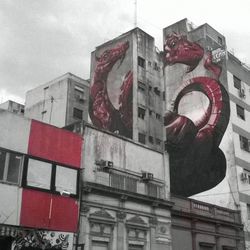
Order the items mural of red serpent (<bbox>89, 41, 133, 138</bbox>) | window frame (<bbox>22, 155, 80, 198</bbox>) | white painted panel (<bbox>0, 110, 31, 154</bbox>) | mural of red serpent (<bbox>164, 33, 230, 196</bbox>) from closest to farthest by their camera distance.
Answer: white painted panel (<bbox>0, 110, 31, 154</bbox>) < window frame (<bbox>22, 155, 80, 198</bbox>) < mural of red serpent (<bbox>164, 33, 230, 196</bbox>) < mural of red serpent (<bbox>89, 41, 133, 138</bbox>)

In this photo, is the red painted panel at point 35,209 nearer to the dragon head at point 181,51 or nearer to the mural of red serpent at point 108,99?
the mural of red serpent at point 108,99

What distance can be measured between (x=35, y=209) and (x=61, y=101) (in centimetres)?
3426

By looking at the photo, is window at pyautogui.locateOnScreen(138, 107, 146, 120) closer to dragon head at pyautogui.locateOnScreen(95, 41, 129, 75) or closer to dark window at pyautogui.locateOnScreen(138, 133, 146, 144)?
dark window at pyautogui.locateOnScreen(138, 133, 146, 144)

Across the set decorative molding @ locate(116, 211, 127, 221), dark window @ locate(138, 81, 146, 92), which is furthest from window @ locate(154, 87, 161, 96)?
decorative molding @ locate(116, 211, 127, 221)

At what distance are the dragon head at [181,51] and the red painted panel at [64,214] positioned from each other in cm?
2548

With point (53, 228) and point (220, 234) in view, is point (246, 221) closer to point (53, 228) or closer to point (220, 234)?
point (220, 234)

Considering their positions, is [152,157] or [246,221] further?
[246,221]

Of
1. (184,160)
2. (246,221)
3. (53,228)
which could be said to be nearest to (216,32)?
(184,160)

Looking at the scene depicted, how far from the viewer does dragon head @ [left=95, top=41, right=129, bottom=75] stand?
1929 inches

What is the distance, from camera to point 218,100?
132 feet

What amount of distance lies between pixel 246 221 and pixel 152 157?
12.8 metres

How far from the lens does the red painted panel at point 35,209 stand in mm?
19391

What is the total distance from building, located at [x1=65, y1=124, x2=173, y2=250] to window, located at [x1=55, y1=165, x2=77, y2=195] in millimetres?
627

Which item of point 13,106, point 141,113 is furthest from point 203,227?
point 13,106
